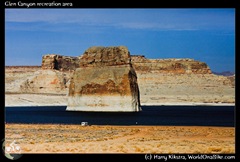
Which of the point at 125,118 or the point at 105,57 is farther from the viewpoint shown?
the point at 105,57

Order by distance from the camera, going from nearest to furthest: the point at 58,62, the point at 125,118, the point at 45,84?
the point at 125,118 < the point at 45,84 < the point at 58,62

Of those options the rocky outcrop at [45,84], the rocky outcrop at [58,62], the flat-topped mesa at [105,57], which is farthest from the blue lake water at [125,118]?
the rocky outcrop at [58,62]

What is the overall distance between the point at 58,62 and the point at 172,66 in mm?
39478

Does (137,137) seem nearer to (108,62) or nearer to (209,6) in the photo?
(209,6)

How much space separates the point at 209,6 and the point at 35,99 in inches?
3707

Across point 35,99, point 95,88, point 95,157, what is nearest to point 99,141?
point 95,157

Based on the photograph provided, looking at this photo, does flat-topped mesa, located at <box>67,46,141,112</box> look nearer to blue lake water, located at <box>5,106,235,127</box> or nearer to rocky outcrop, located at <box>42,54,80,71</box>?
blue lake water, located at <box>5,106,235,127</box>

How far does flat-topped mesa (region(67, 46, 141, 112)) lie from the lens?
54281 millimetres

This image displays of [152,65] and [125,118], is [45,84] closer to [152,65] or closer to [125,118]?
[152,65]

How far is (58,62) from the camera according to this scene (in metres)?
151

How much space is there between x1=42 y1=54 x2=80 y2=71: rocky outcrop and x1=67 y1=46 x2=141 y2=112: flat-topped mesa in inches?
3286

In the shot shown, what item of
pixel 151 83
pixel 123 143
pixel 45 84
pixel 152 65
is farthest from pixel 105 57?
pixel 152 65

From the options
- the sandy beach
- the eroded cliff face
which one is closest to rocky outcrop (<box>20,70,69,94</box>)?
the eroded cliff face
